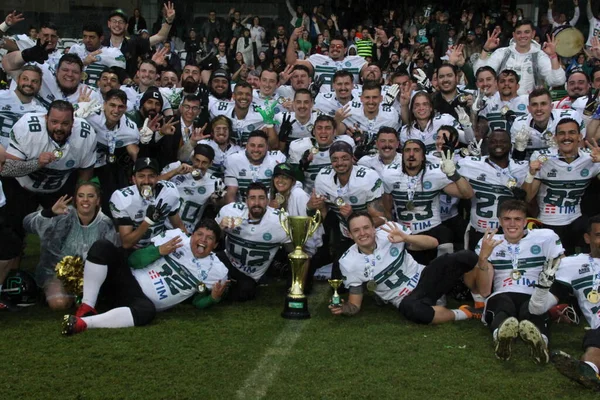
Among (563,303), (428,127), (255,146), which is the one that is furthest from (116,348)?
(428,127)

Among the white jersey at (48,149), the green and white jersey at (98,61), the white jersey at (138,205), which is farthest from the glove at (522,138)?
the green and white jersey at (98,61)

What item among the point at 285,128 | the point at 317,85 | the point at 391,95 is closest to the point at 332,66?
the point at 317,85

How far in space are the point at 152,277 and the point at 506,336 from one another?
2.49 meters

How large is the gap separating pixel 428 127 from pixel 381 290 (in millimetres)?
2182

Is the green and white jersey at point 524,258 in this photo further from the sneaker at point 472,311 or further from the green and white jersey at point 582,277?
the green and white jersey at point 582,277

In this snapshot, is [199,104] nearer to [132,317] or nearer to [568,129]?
[132,317]

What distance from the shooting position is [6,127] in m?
6.68

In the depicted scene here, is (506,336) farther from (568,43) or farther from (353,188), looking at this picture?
(568,43)

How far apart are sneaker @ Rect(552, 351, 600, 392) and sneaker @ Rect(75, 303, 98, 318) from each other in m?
3.00

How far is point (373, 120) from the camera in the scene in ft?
25.2

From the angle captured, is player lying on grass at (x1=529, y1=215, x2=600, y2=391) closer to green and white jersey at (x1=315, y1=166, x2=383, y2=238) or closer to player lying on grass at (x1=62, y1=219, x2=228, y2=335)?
green and white jersey at (x1=315, y1=166, x2=383, y2=238)

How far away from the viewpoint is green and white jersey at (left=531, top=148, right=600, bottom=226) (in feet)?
21.1

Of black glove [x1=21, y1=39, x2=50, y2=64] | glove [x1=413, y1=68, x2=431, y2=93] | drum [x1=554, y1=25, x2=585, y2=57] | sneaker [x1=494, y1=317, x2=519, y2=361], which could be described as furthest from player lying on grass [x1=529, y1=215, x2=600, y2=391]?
drum [x1=554, y1=25, x2=585, y2=57]

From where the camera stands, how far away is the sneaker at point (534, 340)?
4441mm
